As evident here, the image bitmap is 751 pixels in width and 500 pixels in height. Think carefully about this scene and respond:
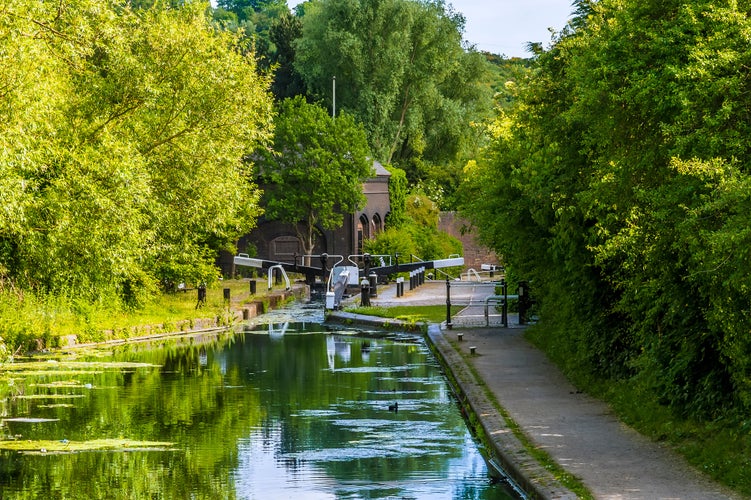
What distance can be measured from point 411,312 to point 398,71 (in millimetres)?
32414

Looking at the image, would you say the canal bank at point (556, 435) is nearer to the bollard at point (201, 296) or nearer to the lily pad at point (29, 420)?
the lily pad at point (29, 420)

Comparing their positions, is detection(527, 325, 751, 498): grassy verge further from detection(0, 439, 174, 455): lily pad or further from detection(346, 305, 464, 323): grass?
detection(346, 305, 464, 323): grass

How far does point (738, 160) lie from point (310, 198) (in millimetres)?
47974

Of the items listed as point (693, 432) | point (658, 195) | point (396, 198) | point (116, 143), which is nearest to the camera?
point (658, 195)

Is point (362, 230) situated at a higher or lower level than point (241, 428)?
higher

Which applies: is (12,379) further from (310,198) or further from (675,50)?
(310,198)

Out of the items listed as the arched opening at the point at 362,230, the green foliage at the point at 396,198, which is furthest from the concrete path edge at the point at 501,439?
the green foliage at the point at 396,198

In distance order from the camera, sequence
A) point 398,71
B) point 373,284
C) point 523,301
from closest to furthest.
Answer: point 523,301 < point 373,284 < point 398,71

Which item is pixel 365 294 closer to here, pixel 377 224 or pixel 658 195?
pixel 377 224

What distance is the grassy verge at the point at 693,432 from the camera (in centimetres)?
1193

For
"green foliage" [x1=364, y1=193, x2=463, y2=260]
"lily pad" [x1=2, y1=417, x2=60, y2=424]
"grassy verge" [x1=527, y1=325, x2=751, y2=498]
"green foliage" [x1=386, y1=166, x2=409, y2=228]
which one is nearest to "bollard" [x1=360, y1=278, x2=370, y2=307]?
"green foliage" [x1=364, y1=193, x2=463, y2=260]

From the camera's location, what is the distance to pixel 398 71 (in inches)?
2719

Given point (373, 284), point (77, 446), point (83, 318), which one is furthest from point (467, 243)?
point (77, 446)

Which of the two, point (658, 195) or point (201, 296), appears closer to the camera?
point (658, 195)
